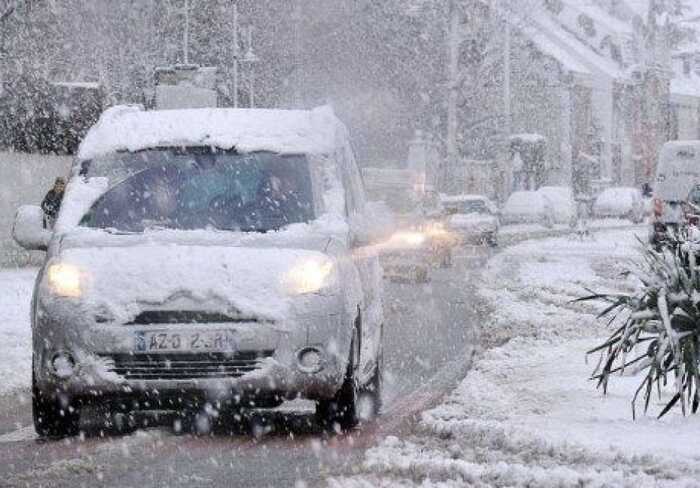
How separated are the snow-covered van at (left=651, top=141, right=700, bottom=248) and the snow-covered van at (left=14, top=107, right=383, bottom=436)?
2089cm

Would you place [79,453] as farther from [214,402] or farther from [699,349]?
[699,349]

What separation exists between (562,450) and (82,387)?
2.52 meters

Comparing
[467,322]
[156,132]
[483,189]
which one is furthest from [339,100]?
[156,132]

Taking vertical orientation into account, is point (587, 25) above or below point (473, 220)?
above

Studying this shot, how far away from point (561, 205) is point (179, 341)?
5032 centimetres

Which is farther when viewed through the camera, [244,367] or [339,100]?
[339,100]

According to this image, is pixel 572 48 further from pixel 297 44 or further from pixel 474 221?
pixel 474 221

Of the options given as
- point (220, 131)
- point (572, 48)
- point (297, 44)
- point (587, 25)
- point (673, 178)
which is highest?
point (587, 25)

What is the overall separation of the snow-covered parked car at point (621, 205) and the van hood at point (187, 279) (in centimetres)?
6230

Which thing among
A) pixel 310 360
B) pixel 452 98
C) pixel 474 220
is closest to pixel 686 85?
pixel 452 98

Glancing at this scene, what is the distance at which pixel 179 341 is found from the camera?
7.75 metres

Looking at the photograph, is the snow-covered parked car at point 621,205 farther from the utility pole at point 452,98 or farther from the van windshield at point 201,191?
the van windshield at point 201,191

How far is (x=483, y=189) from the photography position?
229 ft

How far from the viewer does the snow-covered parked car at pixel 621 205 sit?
69000 millimetres
